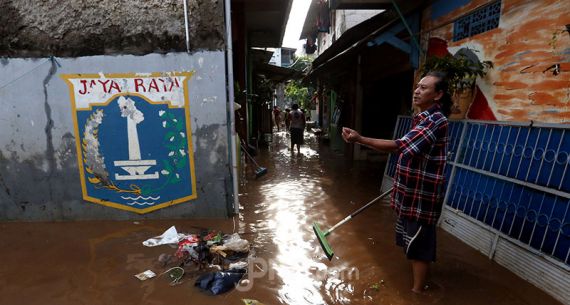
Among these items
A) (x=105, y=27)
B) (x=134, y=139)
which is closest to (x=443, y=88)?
(x=134, y=139)

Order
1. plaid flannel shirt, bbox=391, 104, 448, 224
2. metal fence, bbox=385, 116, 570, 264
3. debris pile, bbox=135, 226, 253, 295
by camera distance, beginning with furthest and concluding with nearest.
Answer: debris pile, bbox=135, 226, 253, 295
metal fence, bbox=385, 116, 570, 264
plaid flannel shirt, bbox=391, 104, 448, 224

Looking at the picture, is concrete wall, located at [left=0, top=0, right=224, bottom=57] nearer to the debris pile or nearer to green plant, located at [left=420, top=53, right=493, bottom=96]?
the debris pile

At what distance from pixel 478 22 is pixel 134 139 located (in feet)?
15.8

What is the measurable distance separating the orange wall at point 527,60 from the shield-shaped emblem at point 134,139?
3.84m

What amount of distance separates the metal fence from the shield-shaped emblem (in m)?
3.58

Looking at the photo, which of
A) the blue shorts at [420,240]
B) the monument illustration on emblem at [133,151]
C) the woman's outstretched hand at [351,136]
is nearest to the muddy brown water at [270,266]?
the blue shorts at [420,240]

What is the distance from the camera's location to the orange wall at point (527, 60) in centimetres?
309

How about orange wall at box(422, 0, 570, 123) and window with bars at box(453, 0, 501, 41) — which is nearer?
orange wall at box(422, 0, 570, 123)

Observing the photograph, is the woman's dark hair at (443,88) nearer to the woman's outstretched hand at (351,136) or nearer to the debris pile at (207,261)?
the woman's outstretched hand at (351,136)

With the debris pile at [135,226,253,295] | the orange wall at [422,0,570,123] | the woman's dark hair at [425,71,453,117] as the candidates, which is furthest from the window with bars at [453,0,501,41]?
the debris pile at [135,226,253,295]

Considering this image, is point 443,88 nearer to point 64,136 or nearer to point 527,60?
point 527,60

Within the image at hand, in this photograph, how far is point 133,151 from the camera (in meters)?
4.48

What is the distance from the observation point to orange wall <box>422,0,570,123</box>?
309 centimetres

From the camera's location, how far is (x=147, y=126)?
442 cm
